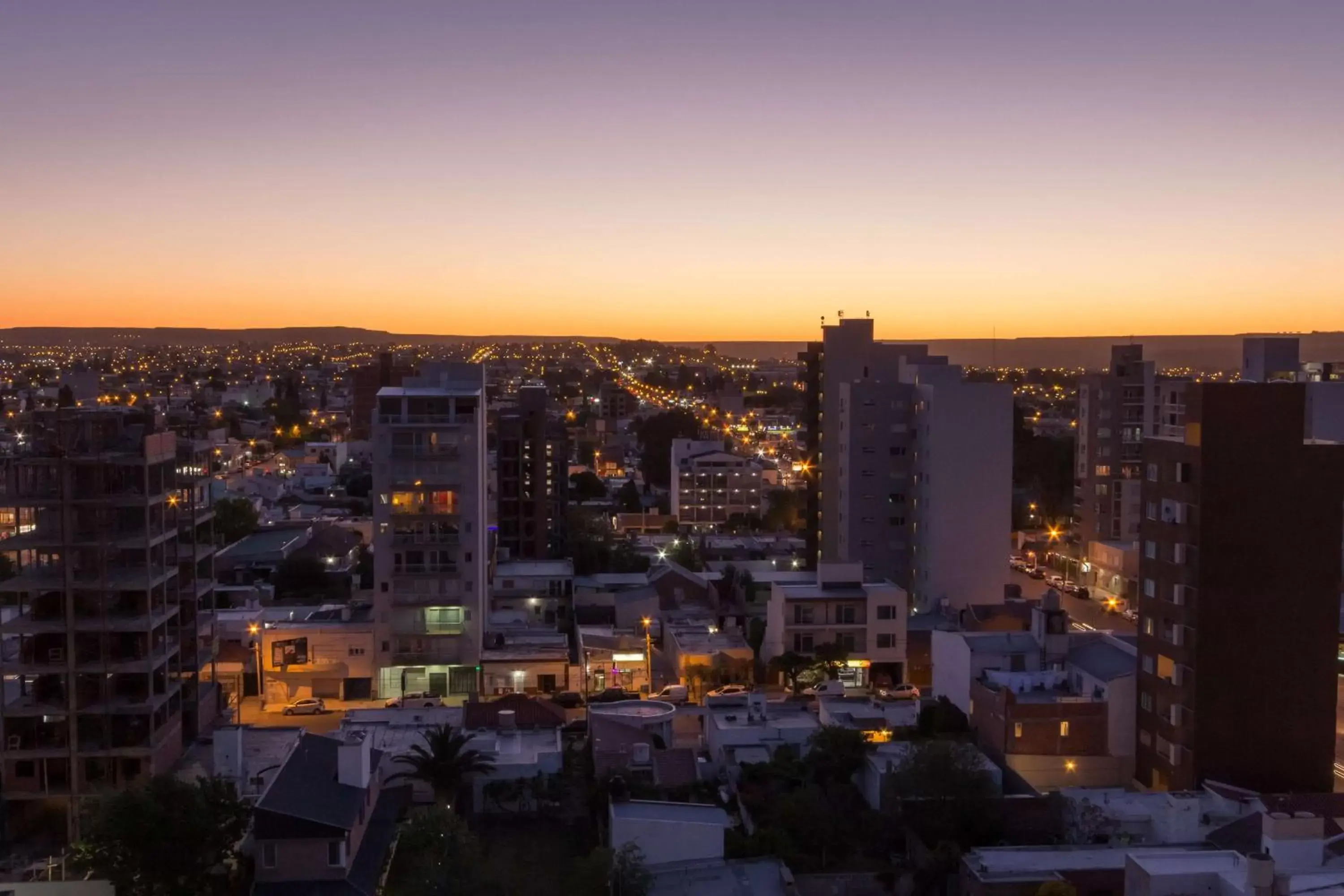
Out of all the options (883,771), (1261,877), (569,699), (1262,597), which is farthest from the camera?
(569,699)

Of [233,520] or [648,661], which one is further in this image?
[233,520]

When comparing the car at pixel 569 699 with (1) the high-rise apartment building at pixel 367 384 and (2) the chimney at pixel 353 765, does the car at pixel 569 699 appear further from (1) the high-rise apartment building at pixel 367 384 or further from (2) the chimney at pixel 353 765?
(1) the high-rise apartment building at pixel 367 384

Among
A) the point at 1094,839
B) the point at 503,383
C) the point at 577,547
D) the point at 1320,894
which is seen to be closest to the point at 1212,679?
the point at 1094,839

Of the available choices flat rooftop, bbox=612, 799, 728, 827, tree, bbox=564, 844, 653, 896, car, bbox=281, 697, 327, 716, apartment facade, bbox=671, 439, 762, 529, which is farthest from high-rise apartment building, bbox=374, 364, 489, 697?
apartment facade, bbox=671, 439, 762, 529

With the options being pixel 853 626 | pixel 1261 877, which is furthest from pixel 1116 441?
pixel 1261 877

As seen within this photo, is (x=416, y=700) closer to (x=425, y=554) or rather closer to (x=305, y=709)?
(x=305, y=709)

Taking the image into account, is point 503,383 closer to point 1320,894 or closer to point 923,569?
point 923,569

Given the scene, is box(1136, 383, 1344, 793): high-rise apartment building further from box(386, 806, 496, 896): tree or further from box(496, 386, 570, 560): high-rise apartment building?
box(496, 386, 570, 560): high-rise apartment building
